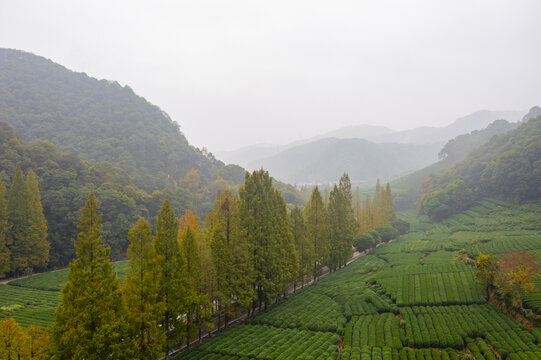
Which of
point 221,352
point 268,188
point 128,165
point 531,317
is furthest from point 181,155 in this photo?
point 531,317

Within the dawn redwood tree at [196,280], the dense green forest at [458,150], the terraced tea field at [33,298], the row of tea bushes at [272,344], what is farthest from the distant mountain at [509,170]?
the terraced tea field at [33,298]

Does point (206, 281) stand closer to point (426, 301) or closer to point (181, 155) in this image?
point (426, 301)

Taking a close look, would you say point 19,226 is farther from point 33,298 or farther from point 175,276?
point 175,276

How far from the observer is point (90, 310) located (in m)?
15.9

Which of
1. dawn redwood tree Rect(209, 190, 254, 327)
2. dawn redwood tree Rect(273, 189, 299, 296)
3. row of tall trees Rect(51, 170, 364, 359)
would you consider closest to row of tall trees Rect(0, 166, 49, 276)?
row of tall trees Rect(51, 170, 364, 359)

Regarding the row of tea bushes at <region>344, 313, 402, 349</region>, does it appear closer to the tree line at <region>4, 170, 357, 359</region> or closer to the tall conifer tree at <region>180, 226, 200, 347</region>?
the tree line at <region>4, 170, 357, 359</region>

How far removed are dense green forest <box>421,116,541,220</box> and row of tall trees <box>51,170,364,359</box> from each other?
205 ft

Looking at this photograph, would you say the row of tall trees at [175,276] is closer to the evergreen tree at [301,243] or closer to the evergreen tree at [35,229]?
the evergreen tree at [301,243]

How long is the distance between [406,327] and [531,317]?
10469 mm

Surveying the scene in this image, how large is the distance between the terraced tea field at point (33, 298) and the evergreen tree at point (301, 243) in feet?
69.9

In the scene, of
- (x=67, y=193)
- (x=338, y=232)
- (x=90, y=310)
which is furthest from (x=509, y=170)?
(x=67, y=193)

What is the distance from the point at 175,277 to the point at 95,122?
118 meters

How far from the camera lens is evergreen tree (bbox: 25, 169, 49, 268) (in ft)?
144

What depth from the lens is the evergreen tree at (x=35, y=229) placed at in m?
44.0
